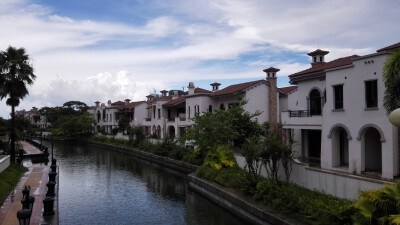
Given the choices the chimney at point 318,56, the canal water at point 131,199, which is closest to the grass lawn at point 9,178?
the canal water at point 131,199

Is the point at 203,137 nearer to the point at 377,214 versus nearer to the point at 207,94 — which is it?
the point at 207,94

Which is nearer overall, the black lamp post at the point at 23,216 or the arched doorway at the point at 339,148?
the black lamp post at the point at 23,216

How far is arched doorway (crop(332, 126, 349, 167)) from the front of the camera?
68.8 ft

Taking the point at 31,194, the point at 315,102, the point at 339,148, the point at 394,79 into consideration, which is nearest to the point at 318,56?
the point at 315,102

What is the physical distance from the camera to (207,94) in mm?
40969

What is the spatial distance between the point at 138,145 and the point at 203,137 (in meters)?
23.9

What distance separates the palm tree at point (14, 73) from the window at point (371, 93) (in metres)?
26.5

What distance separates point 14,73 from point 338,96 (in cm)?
2571

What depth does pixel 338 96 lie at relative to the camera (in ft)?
68.6

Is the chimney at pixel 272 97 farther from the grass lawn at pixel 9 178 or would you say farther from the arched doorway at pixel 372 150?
the grass lawn at pixel 9 178

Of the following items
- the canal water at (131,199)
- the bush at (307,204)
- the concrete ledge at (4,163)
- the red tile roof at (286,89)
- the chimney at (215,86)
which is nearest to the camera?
the bush at (307,204)

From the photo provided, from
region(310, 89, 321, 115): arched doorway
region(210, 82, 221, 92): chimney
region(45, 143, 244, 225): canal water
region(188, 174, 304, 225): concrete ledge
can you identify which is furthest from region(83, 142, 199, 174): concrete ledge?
region(210, 82, 221, 92): chimney

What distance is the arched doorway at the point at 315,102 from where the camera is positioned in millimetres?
25891

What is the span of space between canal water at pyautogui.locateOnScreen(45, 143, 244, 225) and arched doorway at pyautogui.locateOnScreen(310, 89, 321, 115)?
1104 centimetres
